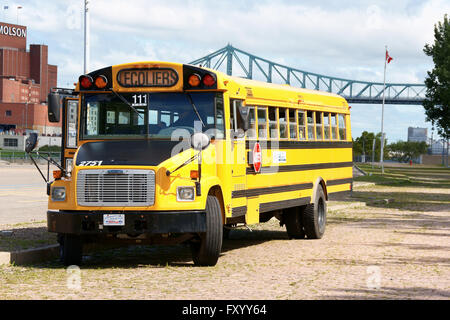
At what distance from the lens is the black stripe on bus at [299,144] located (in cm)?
1366

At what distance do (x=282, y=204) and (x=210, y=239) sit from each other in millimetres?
3498

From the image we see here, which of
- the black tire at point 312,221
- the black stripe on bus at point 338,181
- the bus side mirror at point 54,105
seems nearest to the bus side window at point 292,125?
the black tire at point 312,221

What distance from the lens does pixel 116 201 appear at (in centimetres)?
1091

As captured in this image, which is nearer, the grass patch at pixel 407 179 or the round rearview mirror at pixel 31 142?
the round rearview mirror at pixel 31 142

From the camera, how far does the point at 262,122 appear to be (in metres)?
13.7

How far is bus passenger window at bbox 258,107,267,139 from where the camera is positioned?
44.7 feet

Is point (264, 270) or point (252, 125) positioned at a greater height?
point (252, 125)

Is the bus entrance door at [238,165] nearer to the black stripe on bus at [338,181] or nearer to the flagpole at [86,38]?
the black stripe on bus at [338,181]

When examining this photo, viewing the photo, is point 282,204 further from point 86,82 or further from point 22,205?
point 22,205

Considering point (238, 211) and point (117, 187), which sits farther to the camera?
point (238, 211)

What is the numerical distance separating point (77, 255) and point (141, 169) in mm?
1682

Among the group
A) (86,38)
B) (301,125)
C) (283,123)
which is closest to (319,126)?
(301,125)
